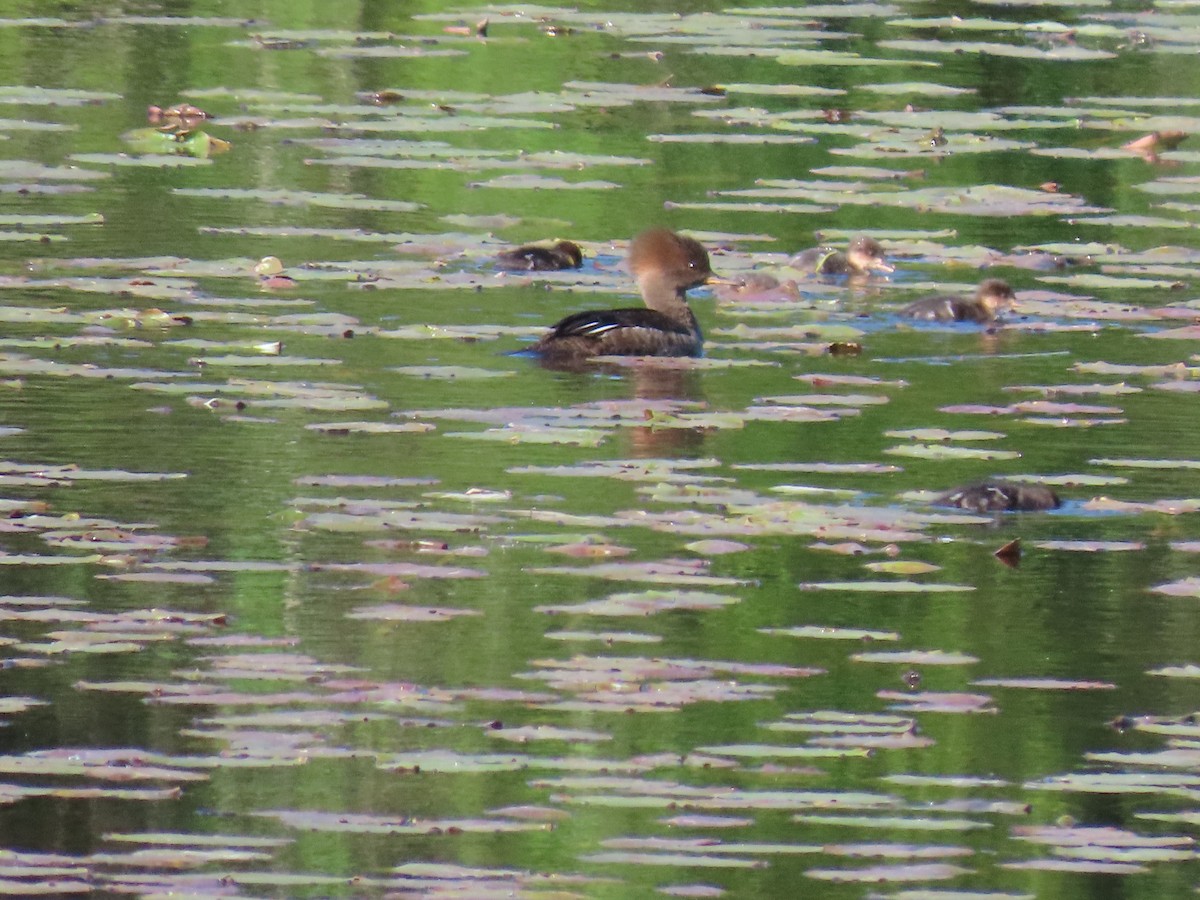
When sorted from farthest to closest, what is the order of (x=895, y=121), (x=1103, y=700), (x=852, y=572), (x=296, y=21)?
(x=296, y=21), (x=895, y=121), (x=852, y=572), (x=1103, y=700)

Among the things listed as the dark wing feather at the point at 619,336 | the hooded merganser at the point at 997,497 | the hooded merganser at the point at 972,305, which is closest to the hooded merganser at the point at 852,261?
the hooded merganser at the point at 972,305

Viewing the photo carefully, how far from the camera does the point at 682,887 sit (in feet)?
18.5

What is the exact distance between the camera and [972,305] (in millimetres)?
11523

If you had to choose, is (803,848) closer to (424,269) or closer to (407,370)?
(407,370)

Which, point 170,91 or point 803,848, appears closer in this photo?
point 803,848

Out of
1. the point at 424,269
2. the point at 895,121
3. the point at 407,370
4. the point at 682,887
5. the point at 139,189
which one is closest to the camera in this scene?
the point at 682,887

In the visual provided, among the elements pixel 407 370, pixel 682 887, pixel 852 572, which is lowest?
pixel 682 887

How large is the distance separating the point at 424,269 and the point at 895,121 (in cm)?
495

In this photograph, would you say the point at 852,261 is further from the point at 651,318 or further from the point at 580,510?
the point at 580,510

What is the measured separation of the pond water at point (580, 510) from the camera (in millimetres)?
5973

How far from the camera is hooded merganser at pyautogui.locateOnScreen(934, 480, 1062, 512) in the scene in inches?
337

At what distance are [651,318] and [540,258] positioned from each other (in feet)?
4.53

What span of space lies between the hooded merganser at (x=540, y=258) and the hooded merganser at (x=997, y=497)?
3.96 meters

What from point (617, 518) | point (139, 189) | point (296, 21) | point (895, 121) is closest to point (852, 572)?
point (617, 518)
